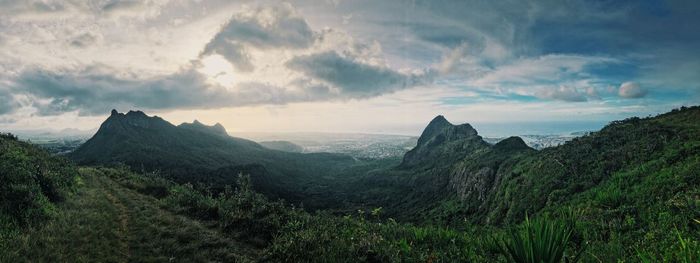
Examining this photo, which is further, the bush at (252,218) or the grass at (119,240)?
the bush at (252,218)

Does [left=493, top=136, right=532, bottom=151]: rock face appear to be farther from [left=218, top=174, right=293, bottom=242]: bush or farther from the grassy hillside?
the grassy hillside

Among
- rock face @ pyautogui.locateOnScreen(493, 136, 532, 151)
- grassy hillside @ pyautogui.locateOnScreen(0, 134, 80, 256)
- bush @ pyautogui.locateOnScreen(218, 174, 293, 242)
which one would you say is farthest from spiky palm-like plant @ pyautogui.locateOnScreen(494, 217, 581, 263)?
rock face @ pyautogui.locateOnScreen(493, 136, 532, 151)

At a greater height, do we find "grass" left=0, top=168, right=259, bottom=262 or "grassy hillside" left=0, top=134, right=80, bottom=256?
"grassy hillside" left=0, top=134, right=80, bottom=256

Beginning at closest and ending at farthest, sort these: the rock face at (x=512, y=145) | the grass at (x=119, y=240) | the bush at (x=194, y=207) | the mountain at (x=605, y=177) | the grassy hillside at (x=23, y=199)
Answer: the grass at (x=119, y=240) < the grassy hillside at (x=23, y=199) < the bush at (x=194, y=207) < the mountain at (x=605, y=177) < the rock face at (x=512, y=145)

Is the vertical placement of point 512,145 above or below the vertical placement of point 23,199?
below

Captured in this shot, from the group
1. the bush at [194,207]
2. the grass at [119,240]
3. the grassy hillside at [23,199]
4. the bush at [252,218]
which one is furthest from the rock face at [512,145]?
the grassy hillside at [23,199]

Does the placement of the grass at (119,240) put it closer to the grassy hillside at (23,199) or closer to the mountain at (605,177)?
the grassy hillside at (23,199)

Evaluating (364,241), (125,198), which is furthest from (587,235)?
(125,198)

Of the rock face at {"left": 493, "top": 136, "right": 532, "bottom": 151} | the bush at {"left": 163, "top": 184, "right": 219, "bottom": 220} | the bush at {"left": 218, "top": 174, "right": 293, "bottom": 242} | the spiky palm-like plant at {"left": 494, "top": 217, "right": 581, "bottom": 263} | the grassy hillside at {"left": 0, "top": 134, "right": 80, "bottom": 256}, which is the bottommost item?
the rock face at {"left": 493, "top": 136, "right": 532, "bottom": 151}

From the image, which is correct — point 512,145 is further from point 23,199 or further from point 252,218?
point 23,199

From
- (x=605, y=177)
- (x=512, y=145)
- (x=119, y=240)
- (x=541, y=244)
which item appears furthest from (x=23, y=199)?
(x=512, y=145)

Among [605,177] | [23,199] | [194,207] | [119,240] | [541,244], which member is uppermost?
[541,244]
